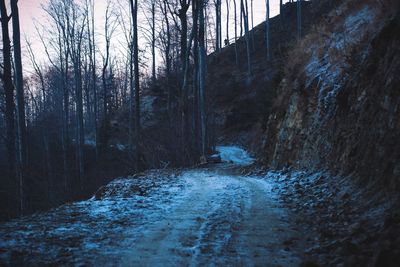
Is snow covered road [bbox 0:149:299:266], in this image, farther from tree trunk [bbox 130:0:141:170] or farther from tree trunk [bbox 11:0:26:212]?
tree trunk [bbox 130:0:141:170]

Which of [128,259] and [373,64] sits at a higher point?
[373,64]

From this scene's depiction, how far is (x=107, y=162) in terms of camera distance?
2770cm

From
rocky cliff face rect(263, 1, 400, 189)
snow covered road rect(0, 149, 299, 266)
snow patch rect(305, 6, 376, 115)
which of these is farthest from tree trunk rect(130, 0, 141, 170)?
snow covered road rect(0, 149, 299, 266)

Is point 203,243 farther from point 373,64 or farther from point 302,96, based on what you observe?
point 302,96

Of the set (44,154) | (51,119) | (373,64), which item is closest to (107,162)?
(44,154)

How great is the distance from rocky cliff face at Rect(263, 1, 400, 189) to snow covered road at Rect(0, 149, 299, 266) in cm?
173

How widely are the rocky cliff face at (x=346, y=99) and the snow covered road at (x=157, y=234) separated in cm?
173

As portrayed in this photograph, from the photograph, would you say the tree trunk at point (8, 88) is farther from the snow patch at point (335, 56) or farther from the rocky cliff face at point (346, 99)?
the snow patch at point (335, 56)

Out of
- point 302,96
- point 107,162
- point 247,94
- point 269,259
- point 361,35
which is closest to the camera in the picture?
point 269,259

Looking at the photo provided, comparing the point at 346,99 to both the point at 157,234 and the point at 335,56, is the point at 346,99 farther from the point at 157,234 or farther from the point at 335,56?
the point at 157,234

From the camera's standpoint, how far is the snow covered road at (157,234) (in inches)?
147

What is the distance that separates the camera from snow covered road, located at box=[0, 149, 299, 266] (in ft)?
12.3

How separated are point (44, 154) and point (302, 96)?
23687mm

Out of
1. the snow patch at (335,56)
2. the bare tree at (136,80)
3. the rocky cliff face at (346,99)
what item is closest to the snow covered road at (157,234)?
the rocky cliff face at (346,99)
